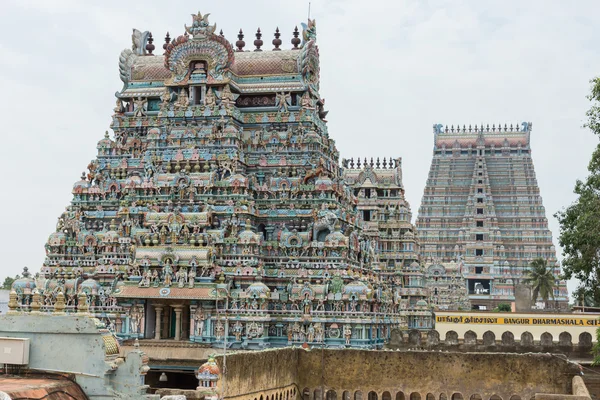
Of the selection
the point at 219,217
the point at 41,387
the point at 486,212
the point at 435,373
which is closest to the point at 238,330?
the point at 219,217

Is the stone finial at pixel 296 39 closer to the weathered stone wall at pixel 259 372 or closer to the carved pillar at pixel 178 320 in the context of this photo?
the carved pillar at pixel 178 320

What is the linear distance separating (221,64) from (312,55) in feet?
18.0

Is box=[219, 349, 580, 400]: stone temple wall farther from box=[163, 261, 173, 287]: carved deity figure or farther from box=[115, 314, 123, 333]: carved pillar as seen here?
box=[115, 314, 123, 333]: carved pillar

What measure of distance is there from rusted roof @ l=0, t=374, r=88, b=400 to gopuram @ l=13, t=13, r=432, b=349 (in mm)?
19241

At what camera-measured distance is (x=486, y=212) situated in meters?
105

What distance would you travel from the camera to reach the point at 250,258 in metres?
45.7

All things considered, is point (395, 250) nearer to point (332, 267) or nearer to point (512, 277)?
point (332, 267)

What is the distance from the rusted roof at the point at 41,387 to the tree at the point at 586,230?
21.0 m

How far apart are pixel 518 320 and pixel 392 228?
20162 mm

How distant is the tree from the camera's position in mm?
34125

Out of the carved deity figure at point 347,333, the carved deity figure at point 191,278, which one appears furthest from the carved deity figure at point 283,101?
the carved deity figure at point 347,333

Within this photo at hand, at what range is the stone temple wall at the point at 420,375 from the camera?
3350 centimetres

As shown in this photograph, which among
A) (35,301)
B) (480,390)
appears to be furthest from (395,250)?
(35,301)

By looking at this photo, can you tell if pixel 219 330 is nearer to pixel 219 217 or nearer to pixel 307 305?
pixel 307 305
